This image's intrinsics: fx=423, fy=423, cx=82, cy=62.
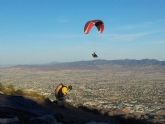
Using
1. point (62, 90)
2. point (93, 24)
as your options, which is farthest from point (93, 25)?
point (62, 90)

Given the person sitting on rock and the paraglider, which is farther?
the person sitting on rock

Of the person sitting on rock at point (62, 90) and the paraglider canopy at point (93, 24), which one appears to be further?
the person sitting on rock at point (62, 90)

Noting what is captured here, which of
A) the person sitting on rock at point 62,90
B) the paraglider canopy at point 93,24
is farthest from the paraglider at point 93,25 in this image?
the person sitting on rock at point 62,90

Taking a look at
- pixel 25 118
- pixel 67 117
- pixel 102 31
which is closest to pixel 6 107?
pixel 25 118

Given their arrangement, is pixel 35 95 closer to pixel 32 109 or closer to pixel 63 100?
pixel 63 100

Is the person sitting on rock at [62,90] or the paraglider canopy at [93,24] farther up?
the paraglider canopy at [93,24]

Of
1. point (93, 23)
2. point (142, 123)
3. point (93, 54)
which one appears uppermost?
point (93, 23)

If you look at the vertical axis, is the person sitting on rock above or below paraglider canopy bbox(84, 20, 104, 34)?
below

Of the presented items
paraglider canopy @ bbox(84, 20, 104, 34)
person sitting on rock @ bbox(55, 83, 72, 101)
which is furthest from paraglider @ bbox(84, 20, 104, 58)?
person sitting on rock @ bbox(55, 83, 72, 101)

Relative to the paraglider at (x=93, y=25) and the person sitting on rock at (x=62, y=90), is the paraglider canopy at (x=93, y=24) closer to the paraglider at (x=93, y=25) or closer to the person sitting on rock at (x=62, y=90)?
the paraglider at (x=93, y=25)

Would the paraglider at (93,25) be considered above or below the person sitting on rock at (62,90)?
above

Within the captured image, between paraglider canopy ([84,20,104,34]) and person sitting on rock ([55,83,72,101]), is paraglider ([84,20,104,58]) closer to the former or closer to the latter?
paraglider canopy ([84,20,104,34])
